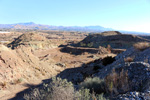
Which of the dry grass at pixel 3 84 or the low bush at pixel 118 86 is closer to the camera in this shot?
the low bush at pixel 118 86

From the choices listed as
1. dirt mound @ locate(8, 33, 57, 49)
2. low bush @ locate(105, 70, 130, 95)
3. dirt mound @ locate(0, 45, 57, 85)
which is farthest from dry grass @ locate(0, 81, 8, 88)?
dirt mound @ locate(8, 33, 57, 49)

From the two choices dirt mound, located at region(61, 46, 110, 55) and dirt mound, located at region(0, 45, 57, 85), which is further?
dirt mound, located at region(61, 46, 110, 55)

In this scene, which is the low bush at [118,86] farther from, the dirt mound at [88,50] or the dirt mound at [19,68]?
the dirt mound at [88,50]

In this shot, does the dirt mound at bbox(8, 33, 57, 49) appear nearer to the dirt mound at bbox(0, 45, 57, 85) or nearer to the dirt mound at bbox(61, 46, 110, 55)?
the dirt mound at bbox(61, 46, 110, 55)

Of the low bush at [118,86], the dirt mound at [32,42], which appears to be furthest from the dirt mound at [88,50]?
the low bush at [118,86]

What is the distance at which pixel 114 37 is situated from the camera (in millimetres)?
34406

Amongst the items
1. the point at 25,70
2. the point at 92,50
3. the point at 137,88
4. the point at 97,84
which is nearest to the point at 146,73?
the point at 137,88

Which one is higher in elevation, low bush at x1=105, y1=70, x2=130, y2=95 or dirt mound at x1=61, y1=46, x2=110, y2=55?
low bush at x1=105, y1=70, x2=130, y2=95

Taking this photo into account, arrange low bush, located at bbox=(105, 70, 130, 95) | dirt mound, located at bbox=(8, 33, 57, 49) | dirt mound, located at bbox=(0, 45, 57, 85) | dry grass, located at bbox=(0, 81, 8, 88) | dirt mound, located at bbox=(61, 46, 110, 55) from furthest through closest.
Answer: dirt mound, located at bbox=(8, 33, 57, 49)
dirt mound, located at bbox=(61, 46, 110, 55)
dirt mound, located at bbox=(0, 45, 57, 85)
dry grass, located at bbox=(0, 81, 8, 88)
low bush, located at bbox=(105, 70, 130, 95)

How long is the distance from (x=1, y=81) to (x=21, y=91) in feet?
5.21

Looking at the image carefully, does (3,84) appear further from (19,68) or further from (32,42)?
(32,42)

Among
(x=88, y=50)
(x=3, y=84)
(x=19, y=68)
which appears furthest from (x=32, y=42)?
(x=3, y=84)

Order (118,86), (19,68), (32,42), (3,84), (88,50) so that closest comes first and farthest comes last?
1. (118,86)
2. (3,84)
3. (19,68)
4. (88,50)
5. (32,42)

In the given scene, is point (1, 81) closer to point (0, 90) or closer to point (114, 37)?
point (0, 90)
